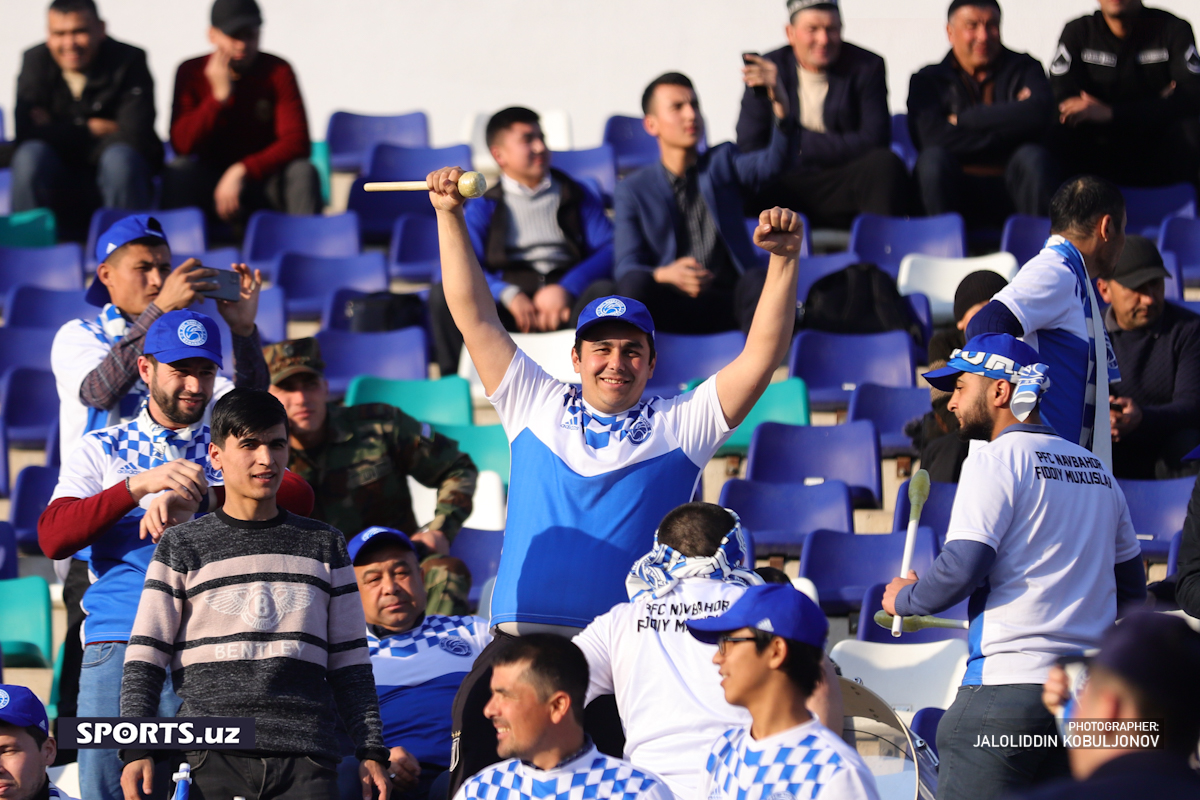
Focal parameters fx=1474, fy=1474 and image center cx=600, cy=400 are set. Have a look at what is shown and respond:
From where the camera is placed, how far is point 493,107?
9766 millimetres

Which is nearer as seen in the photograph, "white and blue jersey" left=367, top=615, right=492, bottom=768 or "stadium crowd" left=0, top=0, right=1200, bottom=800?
→ "stadium crowd" left=0, top=0, right=1200, bottom=800

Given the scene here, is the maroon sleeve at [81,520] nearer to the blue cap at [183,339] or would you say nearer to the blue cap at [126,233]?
the blue cap at [183,339]

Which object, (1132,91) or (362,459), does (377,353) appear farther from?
(1132,91)

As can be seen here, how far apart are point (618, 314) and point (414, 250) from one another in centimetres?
425

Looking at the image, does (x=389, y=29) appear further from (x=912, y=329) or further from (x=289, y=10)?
(x=912, y=329)

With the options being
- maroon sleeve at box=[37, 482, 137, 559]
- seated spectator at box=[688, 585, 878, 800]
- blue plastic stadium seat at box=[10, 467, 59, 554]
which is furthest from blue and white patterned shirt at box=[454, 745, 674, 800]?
blue plastic stadium seat at box=[10, 467, 59, 554]

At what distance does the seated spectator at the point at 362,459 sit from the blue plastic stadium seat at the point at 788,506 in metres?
0.94

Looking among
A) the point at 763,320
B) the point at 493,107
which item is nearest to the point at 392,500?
the point at 763,320

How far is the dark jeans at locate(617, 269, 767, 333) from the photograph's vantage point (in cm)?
609

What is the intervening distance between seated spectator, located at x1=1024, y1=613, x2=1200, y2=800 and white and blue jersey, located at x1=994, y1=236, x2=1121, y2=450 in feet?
6.12

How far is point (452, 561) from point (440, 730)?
72cm

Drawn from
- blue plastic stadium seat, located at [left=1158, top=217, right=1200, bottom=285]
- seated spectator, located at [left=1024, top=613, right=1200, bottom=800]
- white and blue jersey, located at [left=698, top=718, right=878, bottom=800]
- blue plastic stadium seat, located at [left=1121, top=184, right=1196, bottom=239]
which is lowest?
white and blue jersey, located at [left=698, top=718, right=878, bottom=800]

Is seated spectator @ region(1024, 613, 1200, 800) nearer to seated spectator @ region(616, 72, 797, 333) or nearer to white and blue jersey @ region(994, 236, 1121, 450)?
white and blue jersey @ region(994, 236, 1121, 450)

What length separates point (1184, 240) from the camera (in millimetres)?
7059
